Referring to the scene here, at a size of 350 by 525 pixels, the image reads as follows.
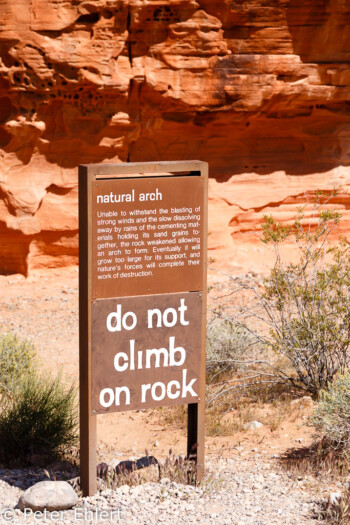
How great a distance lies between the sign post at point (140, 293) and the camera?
4.99m

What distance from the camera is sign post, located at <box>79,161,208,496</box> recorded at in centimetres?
499

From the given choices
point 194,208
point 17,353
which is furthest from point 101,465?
point 17,353

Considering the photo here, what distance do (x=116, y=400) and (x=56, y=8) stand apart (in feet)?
24.3

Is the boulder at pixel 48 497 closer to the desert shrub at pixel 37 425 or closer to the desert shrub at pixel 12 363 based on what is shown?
the desert shrub at pixel 37 425

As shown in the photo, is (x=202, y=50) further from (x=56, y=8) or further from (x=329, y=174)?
(x=329, y=174)

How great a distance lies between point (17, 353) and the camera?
758 centimetres

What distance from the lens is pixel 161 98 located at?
1198 cm

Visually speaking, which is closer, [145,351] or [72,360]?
[145,351]

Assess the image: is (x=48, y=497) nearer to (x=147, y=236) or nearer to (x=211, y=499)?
(x=211, y=499)

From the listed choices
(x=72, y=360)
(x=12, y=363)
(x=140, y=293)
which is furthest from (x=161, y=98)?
(x=140, y=293)

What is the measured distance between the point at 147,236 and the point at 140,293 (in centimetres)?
37

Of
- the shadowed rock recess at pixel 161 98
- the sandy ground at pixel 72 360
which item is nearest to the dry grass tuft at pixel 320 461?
the sandy ground at pixel 72 360

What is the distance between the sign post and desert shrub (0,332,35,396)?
2227mm

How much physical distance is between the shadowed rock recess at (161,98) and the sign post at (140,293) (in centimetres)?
653
